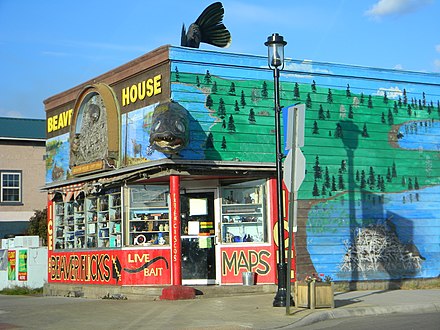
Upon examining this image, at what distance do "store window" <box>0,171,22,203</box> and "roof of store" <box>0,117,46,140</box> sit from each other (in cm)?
207

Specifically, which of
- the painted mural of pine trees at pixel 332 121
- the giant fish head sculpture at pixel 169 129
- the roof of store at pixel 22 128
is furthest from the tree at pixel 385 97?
the roof of store at pixel 22 128

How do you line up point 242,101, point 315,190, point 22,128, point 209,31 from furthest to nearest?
point 22,128
point 209,31
point 315,190
point 242,101

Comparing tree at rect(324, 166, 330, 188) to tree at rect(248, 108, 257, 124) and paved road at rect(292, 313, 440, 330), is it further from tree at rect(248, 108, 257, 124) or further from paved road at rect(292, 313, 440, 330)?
paved road at rect(292, 313, 440, 330)

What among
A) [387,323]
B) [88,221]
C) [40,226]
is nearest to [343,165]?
[88,221]

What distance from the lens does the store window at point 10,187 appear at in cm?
3803

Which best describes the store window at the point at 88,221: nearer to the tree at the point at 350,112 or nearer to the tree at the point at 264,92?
the tree at the point at 264,92

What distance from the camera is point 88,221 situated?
20516 millimetres

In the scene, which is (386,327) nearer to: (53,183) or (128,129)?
(128,129)

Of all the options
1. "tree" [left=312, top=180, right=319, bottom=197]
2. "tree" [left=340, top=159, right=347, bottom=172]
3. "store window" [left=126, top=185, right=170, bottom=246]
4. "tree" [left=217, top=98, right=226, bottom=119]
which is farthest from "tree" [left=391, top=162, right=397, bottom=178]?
"store window" [left=126, top=185, right=170, bottom=246]

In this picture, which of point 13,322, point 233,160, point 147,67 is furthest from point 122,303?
point 147,67

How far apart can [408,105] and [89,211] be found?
31.4ft

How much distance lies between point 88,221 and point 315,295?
8.73m

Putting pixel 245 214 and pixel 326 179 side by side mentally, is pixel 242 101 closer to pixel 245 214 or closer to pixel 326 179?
pixel 245 214

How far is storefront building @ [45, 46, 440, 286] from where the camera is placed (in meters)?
17.5
